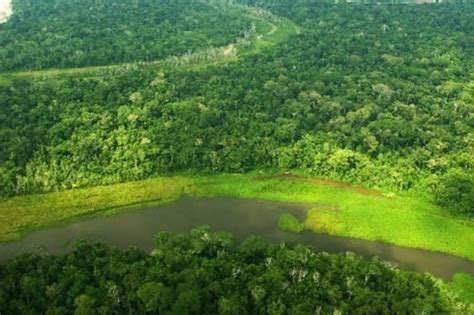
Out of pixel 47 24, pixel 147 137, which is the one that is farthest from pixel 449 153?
pixel 47 24

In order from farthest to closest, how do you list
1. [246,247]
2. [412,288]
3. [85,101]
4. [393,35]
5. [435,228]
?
[393,35] < [85,101] < [435,228] < [246,247] < [412,288]

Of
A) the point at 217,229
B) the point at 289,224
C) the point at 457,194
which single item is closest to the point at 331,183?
the point at 289,224

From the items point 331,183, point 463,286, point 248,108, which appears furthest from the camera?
point 248,108

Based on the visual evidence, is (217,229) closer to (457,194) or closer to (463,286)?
(463,286)

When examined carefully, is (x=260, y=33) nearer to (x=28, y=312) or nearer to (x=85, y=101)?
(x=85, y=101)

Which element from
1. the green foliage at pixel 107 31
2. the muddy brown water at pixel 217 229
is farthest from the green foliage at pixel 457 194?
the green foliage at pixel 107 31

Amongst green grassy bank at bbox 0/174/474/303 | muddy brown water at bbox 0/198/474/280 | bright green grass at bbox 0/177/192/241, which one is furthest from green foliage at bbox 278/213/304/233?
bright green grass at bbox 0/177/192/241

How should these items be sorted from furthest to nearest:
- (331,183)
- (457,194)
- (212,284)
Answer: (331,183), (457,194), (212,284)
